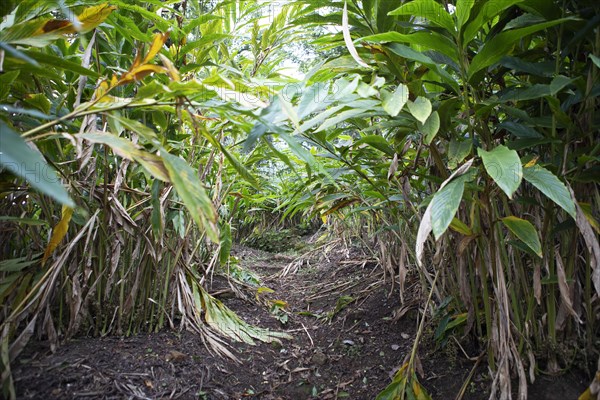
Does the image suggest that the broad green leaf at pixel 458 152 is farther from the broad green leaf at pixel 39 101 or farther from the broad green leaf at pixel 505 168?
the broad green leaf at pixel 39 101

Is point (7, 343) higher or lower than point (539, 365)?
higher

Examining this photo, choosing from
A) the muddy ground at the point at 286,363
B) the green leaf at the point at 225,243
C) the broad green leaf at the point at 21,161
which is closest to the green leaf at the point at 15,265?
the muddy ground at the point at 286,363

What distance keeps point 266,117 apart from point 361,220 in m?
1.50

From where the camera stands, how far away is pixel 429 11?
0.59 metres

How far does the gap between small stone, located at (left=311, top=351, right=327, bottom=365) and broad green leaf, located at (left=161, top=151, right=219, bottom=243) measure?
0.77 m

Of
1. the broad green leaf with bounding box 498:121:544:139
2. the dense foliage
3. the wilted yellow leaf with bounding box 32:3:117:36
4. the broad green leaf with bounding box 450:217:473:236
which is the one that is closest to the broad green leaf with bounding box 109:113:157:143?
the dense foliage

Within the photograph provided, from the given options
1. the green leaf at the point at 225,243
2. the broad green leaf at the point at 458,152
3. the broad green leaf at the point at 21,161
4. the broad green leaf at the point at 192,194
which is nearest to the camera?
the broad green leaf at the point at 21,161

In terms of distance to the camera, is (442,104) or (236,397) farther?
(236,397)

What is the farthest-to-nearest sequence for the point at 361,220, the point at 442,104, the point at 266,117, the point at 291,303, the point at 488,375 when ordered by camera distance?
the point at 361,220
the point at 291,303
the point at 488,375
the point at 442,104
the point at 266,117

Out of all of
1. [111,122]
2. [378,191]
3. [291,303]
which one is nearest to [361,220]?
[291,303]

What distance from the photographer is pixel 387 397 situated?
0.74 m

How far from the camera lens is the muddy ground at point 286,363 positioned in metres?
0.70

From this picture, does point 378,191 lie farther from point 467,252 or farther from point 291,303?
point 291,303

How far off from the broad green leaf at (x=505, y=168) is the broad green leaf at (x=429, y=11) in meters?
0.22
